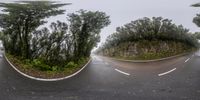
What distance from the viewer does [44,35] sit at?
54.1 ft

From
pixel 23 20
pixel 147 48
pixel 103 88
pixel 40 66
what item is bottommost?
pixel 103 88

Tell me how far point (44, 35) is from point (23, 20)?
6.36ft

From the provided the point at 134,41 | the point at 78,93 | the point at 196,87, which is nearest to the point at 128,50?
the point at 134,41

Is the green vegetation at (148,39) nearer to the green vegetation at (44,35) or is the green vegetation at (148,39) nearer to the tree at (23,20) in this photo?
the green vegetation at (44,35)

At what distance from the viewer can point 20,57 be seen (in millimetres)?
16047

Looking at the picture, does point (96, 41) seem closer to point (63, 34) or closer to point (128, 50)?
point (128, 50)

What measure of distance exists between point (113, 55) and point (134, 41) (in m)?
5.03

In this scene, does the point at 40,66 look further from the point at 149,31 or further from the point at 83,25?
the point at 149,31

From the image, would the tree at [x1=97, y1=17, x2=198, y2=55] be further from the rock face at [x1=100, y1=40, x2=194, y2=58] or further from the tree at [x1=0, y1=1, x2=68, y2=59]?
the tree at [x1=0, y1=1, x2=68, y2=59]

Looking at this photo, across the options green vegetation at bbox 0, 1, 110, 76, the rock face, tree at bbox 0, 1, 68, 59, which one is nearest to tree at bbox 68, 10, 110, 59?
green vegetation at bbox 0, 1, 110, 76

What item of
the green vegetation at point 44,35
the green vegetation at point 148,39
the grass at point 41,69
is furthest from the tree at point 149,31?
the grass at point 41,69

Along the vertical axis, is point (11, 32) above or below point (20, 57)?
above

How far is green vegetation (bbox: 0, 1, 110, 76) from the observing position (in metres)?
13.8

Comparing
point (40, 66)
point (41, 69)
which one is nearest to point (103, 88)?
point (41, 69)
